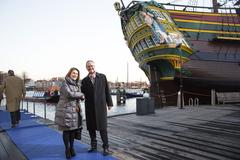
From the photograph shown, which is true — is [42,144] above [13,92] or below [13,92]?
below

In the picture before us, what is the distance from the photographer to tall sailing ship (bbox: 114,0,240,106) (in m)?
14.1

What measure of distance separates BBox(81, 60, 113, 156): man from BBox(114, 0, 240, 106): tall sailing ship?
9.82 metres

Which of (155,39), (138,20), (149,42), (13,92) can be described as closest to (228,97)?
(155,39)

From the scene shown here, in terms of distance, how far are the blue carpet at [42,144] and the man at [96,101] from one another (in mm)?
421

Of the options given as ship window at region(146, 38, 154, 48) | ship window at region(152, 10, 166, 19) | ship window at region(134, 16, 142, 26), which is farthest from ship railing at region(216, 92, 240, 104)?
ship window at region(134, 16, 142, 26)

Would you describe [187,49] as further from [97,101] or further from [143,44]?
[97,101]

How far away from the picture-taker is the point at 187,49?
14.2m

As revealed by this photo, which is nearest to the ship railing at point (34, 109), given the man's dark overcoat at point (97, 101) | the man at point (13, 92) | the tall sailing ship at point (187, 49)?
the man at point (13, 92)

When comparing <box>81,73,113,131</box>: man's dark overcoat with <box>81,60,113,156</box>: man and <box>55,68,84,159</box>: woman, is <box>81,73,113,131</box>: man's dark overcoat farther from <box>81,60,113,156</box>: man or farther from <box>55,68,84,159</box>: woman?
<box>55,68,84,159</box>: woman

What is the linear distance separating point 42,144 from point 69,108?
152 cm

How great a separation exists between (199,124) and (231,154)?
299cm

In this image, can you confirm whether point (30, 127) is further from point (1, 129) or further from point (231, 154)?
point (231, 154)

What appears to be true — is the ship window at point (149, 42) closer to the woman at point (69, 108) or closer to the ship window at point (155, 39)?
the ship window at point (155, 39)

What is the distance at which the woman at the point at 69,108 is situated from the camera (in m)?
4.00
